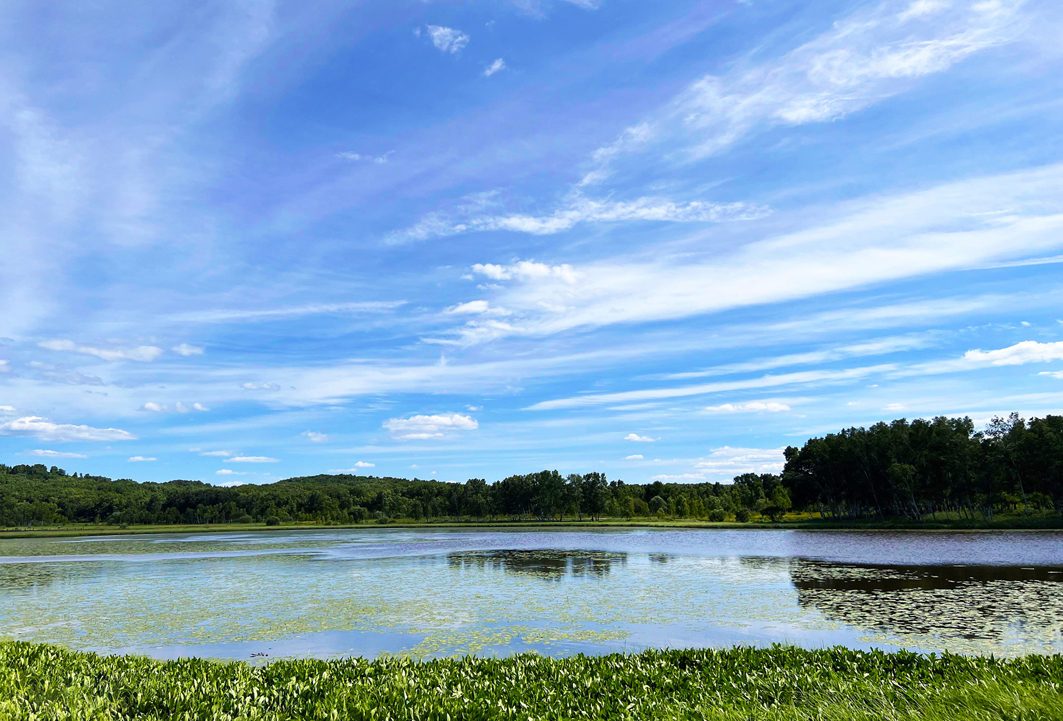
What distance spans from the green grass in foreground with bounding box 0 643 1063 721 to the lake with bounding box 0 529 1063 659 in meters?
4.80

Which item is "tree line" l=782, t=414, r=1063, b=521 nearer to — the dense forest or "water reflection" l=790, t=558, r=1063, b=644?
the dense forest

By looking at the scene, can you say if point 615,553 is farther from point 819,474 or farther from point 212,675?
point 819,474

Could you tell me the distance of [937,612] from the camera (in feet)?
64.1

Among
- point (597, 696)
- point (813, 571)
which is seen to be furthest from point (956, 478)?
point (597, 696)

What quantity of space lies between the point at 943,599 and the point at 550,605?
1443 centimetres

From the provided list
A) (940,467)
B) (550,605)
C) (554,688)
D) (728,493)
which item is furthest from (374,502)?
(554,688)

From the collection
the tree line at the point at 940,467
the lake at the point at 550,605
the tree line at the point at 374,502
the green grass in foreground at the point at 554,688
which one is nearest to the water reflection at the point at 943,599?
the lake at the point at 550,605

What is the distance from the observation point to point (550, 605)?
75.1ft

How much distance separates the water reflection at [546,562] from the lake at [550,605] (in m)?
0.29

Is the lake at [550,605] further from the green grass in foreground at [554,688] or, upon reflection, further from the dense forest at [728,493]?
the dense forest at [728,493]

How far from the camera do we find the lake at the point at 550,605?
1689 cm

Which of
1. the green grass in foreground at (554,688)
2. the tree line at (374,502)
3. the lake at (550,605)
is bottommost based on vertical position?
the tree line at (374,502)

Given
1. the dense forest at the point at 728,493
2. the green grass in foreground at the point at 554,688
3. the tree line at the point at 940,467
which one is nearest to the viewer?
the green grass in foreground at the point at 554,688

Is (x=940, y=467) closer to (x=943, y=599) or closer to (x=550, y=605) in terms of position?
(x=943, y=599)
